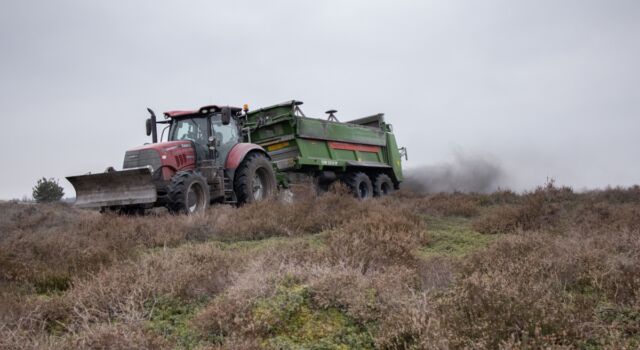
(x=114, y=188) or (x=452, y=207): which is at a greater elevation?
(x=114, y=188)

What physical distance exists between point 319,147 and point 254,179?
3091 millimetres

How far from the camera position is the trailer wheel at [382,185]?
16844 millimetres

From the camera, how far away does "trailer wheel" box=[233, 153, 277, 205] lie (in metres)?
11.0

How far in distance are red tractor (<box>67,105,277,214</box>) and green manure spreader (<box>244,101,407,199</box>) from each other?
119cm

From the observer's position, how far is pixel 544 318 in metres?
2.99

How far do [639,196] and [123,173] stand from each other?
11.8 metres

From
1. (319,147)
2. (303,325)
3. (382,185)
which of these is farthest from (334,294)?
(382,185)

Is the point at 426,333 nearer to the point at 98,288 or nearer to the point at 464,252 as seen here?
the point at 98,288

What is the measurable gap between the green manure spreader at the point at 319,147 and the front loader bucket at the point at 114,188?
3.57 metres

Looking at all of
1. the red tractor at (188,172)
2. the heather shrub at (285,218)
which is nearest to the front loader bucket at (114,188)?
the red tractor at (188,172)

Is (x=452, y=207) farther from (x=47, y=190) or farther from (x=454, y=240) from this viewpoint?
(x=47, y=190)

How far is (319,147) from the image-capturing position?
14234 mm

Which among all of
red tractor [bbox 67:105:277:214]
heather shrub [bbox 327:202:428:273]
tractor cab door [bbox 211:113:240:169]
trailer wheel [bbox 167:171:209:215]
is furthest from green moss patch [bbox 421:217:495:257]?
tractor cab door [bbox 211:113:240:169]

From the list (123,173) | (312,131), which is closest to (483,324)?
(123,173)
